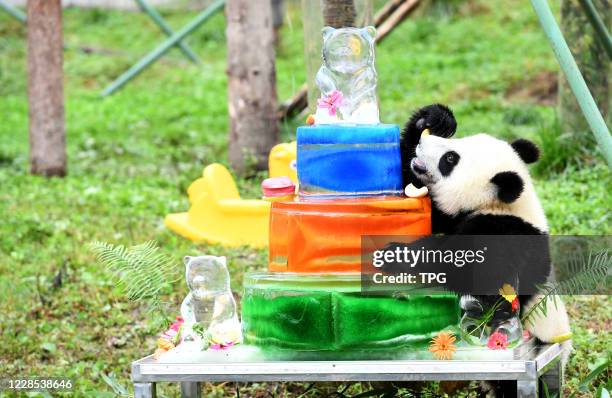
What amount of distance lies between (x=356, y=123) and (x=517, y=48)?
1003cm

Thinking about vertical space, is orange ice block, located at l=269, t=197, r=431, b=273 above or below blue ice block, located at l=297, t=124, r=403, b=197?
below

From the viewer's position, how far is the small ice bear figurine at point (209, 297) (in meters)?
3.28

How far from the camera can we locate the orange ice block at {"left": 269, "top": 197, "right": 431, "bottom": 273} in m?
3.21

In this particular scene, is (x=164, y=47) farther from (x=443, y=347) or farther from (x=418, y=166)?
(x=443, y=347)

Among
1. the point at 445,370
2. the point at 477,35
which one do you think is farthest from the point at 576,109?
the point at 477,35

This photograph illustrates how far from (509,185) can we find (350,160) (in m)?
0.51

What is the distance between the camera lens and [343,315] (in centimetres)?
308

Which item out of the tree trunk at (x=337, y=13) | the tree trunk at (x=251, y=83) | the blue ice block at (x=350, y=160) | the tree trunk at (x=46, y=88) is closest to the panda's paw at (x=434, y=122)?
the blue ice block at (x=350, y=160)

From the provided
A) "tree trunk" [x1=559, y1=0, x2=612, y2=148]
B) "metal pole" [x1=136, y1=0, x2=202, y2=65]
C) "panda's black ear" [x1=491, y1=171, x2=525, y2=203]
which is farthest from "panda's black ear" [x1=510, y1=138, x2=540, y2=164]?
"metal pole" [x1=136, y1=0, x2=202, y2=65]

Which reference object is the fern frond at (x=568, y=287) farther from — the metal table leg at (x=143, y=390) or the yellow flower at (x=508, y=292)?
the metal table leg at (x=143, y=390)

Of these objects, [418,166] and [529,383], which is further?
[418,166]

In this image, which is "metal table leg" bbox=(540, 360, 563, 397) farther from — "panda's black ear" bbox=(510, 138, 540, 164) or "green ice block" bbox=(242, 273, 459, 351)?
"panda's black ear" bbox=(510, 138, 540, 164)

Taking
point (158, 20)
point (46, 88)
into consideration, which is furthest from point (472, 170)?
point (158, 20)

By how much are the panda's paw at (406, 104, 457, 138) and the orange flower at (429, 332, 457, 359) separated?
0.81 m
